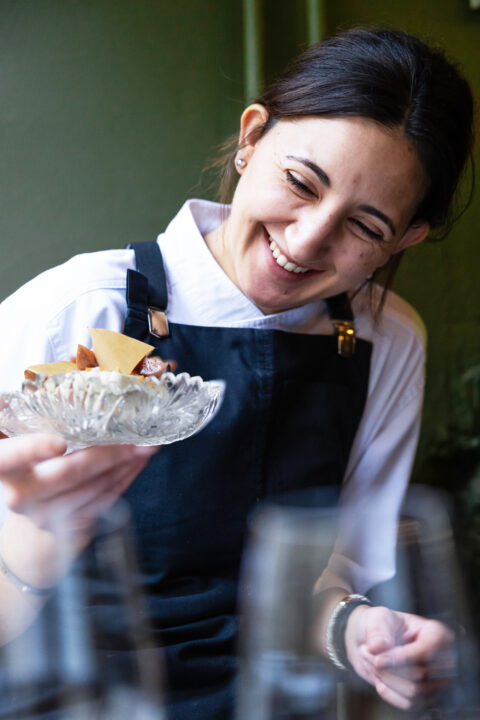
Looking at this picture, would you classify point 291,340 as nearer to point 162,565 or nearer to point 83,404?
point 162,565

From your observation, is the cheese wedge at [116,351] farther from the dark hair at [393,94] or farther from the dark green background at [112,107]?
the dark green background at [112,107]

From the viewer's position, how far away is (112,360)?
624mm

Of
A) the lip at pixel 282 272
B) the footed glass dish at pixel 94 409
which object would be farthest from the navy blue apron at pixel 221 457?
the footed glass dish at pixel 94 409

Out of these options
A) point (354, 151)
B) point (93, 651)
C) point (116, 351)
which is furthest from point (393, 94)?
point (93, 651)

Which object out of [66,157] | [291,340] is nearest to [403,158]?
[291,340]

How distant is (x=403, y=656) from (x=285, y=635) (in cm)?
7

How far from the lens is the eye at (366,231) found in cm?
87

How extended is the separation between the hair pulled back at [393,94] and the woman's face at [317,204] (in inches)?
0.7

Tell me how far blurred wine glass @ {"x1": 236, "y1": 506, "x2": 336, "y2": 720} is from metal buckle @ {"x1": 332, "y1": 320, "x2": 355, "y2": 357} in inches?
24.6

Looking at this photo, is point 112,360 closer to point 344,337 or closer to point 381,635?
point 381,635

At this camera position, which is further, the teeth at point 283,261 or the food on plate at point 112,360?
the teeth at point 283,261

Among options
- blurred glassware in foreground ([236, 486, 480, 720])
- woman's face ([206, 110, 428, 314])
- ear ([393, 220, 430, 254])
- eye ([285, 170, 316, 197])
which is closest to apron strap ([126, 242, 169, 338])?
woman's face ([206, 110, 428, 314])

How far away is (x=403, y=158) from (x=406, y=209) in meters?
0.07

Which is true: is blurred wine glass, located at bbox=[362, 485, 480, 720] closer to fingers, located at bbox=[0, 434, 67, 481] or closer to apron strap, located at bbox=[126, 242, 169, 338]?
fingers, located at bbox=[0, 434, 67, 481]
